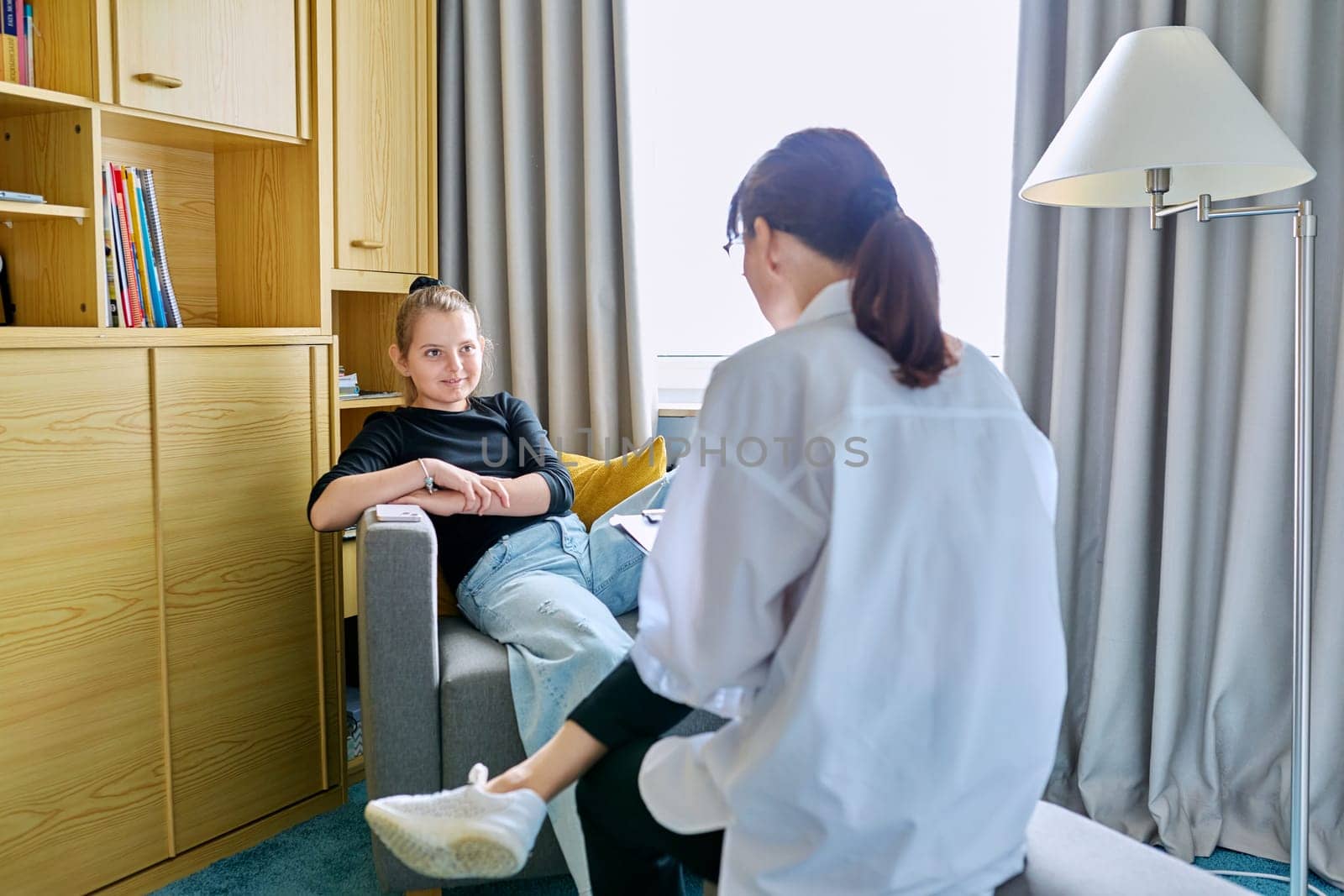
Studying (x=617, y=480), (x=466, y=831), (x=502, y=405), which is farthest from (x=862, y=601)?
(x=502, y=405)

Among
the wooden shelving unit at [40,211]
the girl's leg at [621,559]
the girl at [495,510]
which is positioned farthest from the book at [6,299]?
the girl's leg at [621,559]

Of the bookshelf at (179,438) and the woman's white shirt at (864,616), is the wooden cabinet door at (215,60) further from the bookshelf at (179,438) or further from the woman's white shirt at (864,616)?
the woman's white shirt at (864,616)

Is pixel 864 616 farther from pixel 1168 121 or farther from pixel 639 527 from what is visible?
pixel 1168 121

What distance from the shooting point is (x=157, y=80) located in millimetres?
1996

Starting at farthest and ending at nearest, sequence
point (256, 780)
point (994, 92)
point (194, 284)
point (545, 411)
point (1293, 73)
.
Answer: point (545, 411)
point (994, 92)
point (194, 284)
point (256, 780)
point (1293, 73)

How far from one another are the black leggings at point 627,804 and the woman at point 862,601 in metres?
0.08

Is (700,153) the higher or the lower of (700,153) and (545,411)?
the higher

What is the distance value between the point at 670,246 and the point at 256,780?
169cm

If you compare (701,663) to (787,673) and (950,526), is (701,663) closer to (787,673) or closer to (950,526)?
(787,673)

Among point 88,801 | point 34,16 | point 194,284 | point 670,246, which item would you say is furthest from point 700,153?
point 88,801

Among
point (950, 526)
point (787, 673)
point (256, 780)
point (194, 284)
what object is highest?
point (194, 284)

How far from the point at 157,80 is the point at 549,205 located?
104 centimetres

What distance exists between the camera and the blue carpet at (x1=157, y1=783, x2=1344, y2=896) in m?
2.02

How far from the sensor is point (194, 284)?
8.04 feet
